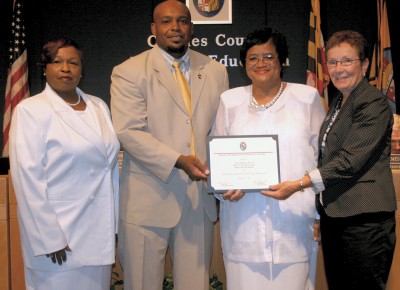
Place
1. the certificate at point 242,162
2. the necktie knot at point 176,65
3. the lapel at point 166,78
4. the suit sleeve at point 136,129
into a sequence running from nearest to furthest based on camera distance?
the certificate at point 242,162 < the suit sleeve at point 136,129 < the lapel at point 166,78 < the necktie knot at point 176,65

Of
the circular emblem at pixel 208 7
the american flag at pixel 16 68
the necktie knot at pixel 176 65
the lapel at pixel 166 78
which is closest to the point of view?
the lapel at pixel 166 78

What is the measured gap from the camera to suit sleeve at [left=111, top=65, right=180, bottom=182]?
272 cm

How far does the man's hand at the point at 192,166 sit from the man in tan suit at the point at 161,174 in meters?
0.05

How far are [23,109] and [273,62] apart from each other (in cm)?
127

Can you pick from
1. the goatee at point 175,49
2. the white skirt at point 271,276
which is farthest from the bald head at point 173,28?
the white skirt at point 271,276

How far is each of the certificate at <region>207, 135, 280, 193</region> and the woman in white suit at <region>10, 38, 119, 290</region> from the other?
57 centimetres

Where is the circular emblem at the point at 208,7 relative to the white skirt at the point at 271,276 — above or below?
above

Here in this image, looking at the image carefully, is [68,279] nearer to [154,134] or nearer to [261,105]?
[154,134]

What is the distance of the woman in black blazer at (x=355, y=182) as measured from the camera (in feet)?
7.71

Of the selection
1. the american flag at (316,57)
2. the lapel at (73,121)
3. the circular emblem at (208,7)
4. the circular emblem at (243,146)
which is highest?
the circular emblem at (208,7)

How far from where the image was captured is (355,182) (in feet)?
7.89

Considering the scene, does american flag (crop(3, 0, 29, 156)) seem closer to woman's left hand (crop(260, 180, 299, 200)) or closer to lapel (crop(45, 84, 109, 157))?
lapel (crop(45, 84, 109, 157))

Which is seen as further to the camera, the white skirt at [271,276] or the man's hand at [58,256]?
the white skirt at [271,276]

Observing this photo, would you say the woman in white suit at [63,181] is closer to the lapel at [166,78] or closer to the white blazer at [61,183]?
the white blazer at [61,183]
